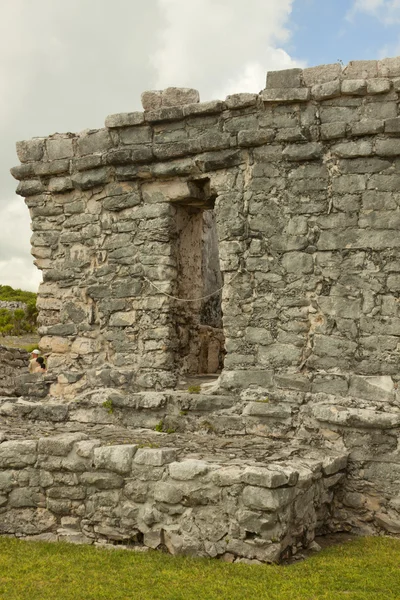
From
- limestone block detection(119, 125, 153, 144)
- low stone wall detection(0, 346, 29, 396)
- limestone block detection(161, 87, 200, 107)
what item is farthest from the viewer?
low stone wall detection(0, 346, 29, 396)

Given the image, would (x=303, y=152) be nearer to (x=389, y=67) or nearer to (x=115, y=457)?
(x=389, y=67)

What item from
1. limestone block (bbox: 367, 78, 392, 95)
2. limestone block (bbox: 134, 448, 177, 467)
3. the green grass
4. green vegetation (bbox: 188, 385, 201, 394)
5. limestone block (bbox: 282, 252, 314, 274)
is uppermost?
limestone block (bbox: 367, 78, 392, 95)

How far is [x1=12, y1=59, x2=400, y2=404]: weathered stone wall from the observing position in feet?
20.5

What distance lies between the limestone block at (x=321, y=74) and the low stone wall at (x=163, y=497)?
3.64 m

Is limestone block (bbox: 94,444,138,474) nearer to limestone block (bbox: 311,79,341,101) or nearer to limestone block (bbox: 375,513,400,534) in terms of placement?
limestone block (bbox: 375,513,400,534)

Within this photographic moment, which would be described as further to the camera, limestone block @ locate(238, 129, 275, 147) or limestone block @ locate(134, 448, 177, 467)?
limestone block @ locate(238, 129, 275, 147)

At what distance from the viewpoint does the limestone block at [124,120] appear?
23.3 feet

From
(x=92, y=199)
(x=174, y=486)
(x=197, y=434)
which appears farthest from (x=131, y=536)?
(x=92, y=199)

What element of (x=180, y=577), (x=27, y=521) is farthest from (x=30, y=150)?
(x=180, y=577)

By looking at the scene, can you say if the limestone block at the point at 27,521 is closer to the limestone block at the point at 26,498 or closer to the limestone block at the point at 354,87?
the limestone block at the point at 26,498

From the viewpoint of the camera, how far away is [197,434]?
21.8 feet

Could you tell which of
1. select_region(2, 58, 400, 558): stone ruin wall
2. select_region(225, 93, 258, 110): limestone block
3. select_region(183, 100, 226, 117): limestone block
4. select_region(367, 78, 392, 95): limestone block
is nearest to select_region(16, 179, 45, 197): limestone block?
select_region(2, 58, 400, 558): stone ruin wall

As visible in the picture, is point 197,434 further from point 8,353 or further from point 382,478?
point 8,353

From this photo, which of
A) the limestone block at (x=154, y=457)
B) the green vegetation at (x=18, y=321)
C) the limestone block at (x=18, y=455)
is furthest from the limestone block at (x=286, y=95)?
the green vegetation at (x=18, y=321)
